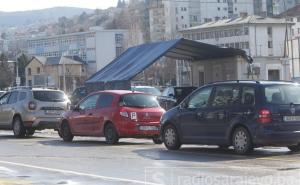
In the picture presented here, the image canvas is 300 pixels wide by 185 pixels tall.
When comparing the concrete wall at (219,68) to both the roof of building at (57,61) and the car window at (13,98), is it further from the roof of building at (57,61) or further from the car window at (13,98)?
the roof of building at (57,61)

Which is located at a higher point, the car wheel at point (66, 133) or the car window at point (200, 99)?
the car window at point (200, 99)

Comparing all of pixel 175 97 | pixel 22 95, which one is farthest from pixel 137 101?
pixel 175 97

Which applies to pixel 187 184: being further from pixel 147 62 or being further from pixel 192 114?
pixel 147 62

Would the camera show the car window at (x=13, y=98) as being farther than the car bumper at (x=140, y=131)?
Yes

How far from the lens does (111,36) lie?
156m

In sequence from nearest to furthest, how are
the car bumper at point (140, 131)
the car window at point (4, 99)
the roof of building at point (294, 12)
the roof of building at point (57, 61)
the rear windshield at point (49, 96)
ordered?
1. the car bumper at point (140, 131)
2. the rear windshield at point (49, 96)
3. the car window at point (4, 99)
4. the roof of building at point (294, 12)
5. the roof of building at point (57, 61)

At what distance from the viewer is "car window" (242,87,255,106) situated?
13.8 metres

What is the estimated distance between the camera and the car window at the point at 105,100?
716 inches

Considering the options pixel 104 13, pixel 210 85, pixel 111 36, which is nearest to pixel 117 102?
pixel 210 85

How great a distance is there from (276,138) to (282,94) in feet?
3.40

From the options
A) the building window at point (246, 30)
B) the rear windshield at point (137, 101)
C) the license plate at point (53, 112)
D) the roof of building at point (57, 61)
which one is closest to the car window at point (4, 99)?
the license plate at point (53, 112)

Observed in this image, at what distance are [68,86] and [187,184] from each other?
116 m

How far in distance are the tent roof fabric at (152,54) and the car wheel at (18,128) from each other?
7.22 metres

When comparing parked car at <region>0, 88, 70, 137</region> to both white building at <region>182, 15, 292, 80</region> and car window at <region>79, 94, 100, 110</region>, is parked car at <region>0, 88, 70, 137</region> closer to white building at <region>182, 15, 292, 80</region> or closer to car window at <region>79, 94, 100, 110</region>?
car window at <region>79, 94, 100, 110</region>
